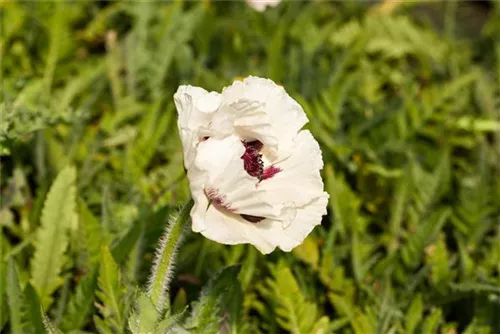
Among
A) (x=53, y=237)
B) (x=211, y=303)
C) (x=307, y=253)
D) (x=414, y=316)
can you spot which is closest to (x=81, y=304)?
(x=53, y=237)

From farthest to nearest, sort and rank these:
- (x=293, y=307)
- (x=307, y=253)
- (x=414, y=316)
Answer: (x=307, y=253)
(x=414, y=316)
(x=293, y=307)

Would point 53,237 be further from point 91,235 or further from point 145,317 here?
point 145,317

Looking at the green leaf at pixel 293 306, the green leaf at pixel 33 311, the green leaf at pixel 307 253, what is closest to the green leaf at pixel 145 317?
the green leaf at pixel 33 311

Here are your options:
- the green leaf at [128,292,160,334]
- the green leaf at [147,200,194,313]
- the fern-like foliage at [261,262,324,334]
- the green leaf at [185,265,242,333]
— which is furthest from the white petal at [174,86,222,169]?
the fern-like foliage at [261,262,324,334]

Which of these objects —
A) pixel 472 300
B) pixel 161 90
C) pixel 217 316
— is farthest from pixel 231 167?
pixel 161 90

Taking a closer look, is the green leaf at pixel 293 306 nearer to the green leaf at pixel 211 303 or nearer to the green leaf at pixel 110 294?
the green leaf at pixel 211 303

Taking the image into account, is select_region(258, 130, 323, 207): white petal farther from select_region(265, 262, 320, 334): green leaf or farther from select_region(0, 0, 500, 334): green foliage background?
select_region(265, 262, 320, 334): green leaf
